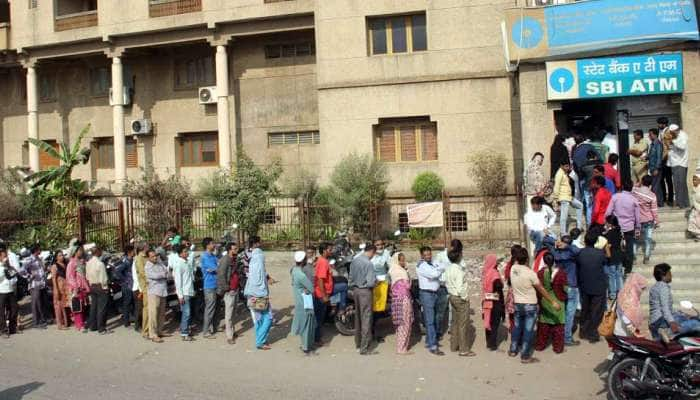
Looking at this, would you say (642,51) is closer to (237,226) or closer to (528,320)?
(528,320)

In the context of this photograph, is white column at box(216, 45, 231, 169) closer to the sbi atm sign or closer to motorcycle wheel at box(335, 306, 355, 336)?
the sbi atm sign

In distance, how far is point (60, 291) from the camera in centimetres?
1265

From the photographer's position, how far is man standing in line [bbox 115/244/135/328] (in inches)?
479

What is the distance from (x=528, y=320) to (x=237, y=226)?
9576 mm

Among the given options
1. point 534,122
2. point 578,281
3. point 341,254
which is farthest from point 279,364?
point 534,122

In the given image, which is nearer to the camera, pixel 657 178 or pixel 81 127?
pixel 657 178

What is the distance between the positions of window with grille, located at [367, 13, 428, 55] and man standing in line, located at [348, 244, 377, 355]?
10565 mm

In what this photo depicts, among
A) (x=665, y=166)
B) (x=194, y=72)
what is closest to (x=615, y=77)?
(x=665, y=166)

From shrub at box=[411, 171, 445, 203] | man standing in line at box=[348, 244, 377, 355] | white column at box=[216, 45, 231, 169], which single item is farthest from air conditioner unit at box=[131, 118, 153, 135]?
man standing in line at box=[348, 244, 377, 355]

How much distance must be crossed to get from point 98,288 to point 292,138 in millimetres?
11817

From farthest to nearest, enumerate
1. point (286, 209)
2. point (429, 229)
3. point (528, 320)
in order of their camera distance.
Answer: point (286, 209) → point (429, 229) → point (528, 320)

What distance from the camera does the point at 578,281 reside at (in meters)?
10.0

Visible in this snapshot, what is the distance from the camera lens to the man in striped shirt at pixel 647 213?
11703 millimetres

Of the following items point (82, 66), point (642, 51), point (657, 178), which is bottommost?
point (657, 178)
